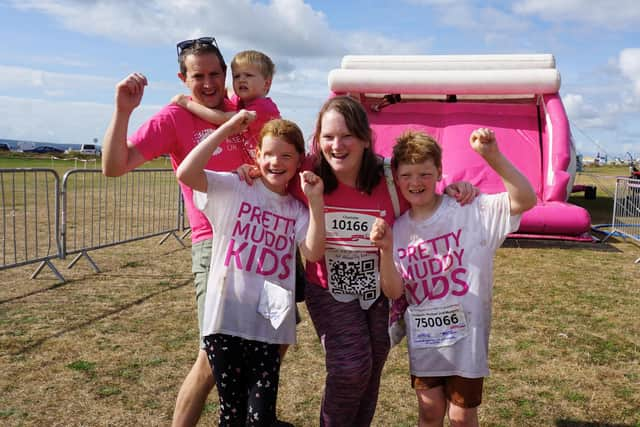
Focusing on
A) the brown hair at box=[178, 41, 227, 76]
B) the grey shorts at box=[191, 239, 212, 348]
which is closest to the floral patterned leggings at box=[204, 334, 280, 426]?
the grey shorts at box=[191, 239, 212, 348]

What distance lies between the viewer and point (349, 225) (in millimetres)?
2350

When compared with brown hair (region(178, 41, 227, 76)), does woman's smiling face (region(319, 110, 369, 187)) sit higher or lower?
lower

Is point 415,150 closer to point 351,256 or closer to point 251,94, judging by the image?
point 351,256

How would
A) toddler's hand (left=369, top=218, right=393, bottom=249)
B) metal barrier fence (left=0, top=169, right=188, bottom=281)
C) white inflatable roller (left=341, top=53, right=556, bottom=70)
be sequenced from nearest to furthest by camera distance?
toddler's hand (left=369, top=218, right=393, bottom=249) < metal barrier fence (left=0, top=169, right=188, bottom=281) < white inflatable roller (left=341, top=53, right=556, bottom=70)

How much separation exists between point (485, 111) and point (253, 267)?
783cm

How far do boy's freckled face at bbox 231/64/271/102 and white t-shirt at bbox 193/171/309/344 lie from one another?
72cm

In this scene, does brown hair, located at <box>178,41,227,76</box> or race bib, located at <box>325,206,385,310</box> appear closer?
race bib, located at <box>325,206,385,310</box>

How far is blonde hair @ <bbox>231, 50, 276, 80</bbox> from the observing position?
118 inches

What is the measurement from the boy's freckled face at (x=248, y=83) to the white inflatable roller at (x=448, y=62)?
260 inches

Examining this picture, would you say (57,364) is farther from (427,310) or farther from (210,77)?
(427,310)

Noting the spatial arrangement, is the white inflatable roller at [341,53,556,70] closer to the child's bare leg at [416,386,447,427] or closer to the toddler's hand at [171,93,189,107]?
the toddler's hand at [171,93,189,107]

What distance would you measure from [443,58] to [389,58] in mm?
861

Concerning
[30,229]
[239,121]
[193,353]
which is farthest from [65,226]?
[239,121]

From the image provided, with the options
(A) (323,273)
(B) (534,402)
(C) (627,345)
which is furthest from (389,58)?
(A) (323,273)
